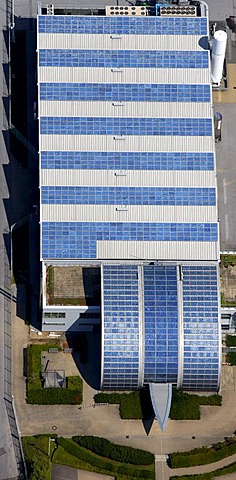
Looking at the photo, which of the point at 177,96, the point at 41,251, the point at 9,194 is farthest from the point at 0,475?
the point at 177,96

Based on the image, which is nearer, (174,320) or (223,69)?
(174,320)

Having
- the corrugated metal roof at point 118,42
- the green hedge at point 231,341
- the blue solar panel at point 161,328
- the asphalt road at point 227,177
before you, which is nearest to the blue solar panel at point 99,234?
the blue solar panel at point 161,328

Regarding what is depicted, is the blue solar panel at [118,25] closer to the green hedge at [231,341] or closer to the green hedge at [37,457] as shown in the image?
the green hedge at [231,341]

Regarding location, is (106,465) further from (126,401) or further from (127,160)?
(127,160)

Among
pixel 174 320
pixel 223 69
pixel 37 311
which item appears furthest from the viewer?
pixel 223 69

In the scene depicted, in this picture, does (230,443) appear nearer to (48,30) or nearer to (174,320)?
(174,320)

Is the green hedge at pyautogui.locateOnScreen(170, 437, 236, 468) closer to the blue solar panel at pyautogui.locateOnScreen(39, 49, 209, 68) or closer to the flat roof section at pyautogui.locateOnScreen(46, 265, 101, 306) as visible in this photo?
the flat roof section at pyautogui.locateOnScreen(46, 265, 101, 306)
